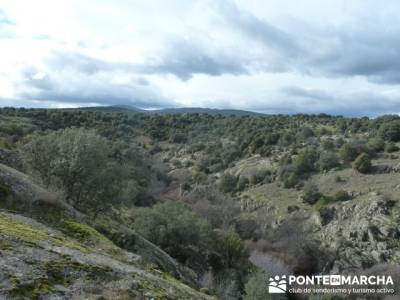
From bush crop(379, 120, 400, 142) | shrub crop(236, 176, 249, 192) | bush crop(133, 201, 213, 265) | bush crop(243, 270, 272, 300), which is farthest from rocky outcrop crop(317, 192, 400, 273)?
bush crop(379, 120, 400, 142)

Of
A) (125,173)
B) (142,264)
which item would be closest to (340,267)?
(125,173)

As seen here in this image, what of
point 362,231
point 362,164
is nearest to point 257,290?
point 362,231

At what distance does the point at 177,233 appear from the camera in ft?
84.0

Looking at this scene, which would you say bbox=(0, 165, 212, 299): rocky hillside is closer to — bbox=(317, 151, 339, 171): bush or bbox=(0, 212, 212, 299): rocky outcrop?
bbox=(0, 212, 212, 299): rocky outcrop

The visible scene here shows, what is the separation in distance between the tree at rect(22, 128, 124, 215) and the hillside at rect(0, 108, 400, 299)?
0.06 metres

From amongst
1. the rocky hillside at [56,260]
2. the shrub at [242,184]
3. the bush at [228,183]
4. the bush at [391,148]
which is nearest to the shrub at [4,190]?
the rocky hillside at [56,260]

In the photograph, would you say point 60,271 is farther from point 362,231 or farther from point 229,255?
point 362,231

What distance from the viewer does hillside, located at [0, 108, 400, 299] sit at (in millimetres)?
11964

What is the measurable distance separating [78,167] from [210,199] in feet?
106

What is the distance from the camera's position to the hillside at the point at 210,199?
1196 centimetres

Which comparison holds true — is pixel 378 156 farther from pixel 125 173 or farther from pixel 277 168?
pixel 125 173

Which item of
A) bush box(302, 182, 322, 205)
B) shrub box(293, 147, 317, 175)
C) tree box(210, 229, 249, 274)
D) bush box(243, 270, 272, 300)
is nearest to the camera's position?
bush box(243, 270, 272, 300)

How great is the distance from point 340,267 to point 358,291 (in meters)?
8.90

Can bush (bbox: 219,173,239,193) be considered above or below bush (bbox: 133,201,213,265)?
below
